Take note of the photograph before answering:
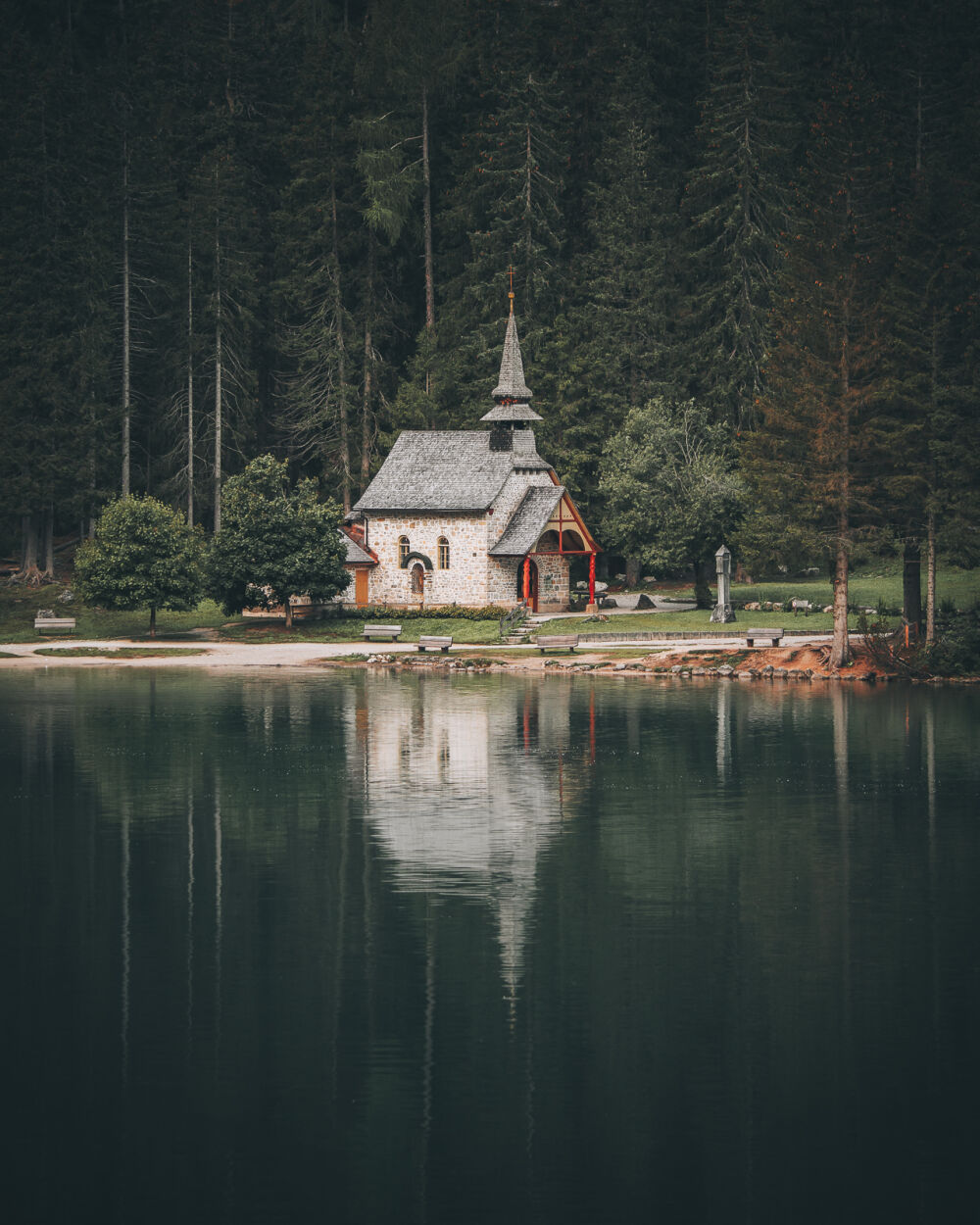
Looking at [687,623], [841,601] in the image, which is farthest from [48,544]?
[841,601]

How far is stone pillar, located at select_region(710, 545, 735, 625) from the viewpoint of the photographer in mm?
67375

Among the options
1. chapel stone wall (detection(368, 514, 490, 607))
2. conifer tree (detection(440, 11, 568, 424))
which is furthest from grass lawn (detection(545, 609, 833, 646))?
conifer tree (detection(440, 11, 568, 424))

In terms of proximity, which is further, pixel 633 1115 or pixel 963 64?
pixel 963 64

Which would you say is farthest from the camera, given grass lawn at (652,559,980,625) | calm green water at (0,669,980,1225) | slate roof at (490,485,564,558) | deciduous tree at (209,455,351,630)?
slate roof at (490,485,564,558)

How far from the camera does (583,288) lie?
90.1 meters

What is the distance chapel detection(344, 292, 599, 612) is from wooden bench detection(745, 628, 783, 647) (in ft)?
45.4

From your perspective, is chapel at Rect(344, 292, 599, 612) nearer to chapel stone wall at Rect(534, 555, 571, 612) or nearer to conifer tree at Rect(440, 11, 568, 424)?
chapel stone wall at Rect(534, 555, 571, 612)

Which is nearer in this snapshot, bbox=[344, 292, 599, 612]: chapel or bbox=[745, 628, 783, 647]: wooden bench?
bbox=[745, 628, 783, 647]: wooden bench

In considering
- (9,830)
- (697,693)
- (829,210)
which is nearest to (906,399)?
(829,210)

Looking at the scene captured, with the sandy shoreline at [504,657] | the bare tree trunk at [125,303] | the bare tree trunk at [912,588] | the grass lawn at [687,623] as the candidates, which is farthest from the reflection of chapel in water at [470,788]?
the bare tree trunk at [125,303]

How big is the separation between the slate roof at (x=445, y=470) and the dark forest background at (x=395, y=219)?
4.60m

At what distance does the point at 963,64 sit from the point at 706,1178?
266 ft

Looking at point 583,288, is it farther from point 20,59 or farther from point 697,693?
point 697,693

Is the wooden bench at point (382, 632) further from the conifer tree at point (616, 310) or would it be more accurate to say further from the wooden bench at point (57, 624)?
the conifer tree at point (616, 310)
